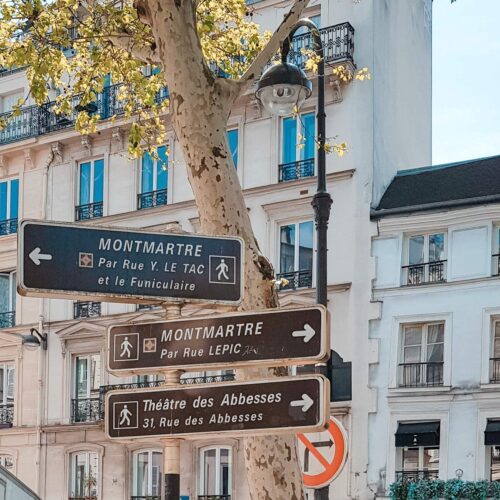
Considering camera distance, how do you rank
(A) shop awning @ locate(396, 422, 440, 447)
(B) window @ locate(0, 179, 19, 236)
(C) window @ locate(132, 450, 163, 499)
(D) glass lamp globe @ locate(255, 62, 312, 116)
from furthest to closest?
1. (B) window @ locate(0, 179, 19, 236)
2. (C) window @ locate(132, 450, 163, 499)
3. (A) shop awning @ locate(396, 422, 440, 447)
4. (D) glass lamp globe @ locate(255, 62, 312, 116)

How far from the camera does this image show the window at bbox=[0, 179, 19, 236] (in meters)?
33.6

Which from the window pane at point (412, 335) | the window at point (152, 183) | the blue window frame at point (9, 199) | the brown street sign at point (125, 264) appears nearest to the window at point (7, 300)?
the blue window frame at point (9, 199)

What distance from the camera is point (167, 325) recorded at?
239 inches

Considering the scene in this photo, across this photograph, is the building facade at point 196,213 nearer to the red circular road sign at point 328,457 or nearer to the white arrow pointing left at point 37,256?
the red circular road sign at point 328,457

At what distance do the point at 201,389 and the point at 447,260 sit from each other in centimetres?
2038

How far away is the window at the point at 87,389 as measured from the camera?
99.8 ft

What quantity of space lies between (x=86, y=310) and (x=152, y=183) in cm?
405

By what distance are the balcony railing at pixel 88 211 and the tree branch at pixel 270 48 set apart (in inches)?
860

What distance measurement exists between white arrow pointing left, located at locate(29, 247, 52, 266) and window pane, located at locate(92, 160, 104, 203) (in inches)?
1037

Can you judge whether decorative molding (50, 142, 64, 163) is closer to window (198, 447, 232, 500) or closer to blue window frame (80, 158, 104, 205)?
blue window frame (80, 158, 104, 205)

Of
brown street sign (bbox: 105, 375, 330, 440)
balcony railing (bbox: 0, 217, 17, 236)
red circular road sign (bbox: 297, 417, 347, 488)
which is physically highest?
balcony railing (bbox: 0, 217, 17, 236)

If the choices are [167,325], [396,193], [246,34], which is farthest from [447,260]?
[167,325]

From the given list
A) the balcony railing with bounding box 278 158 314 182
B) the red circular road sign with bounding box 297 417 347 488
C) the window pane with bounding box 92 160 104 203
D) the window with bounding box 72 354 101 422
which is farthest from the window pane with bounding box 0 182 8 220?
the red circular road sign with bounding box 297 417 347 488

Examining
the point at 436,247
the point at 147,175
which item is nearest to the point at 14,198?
the point at 147,175
